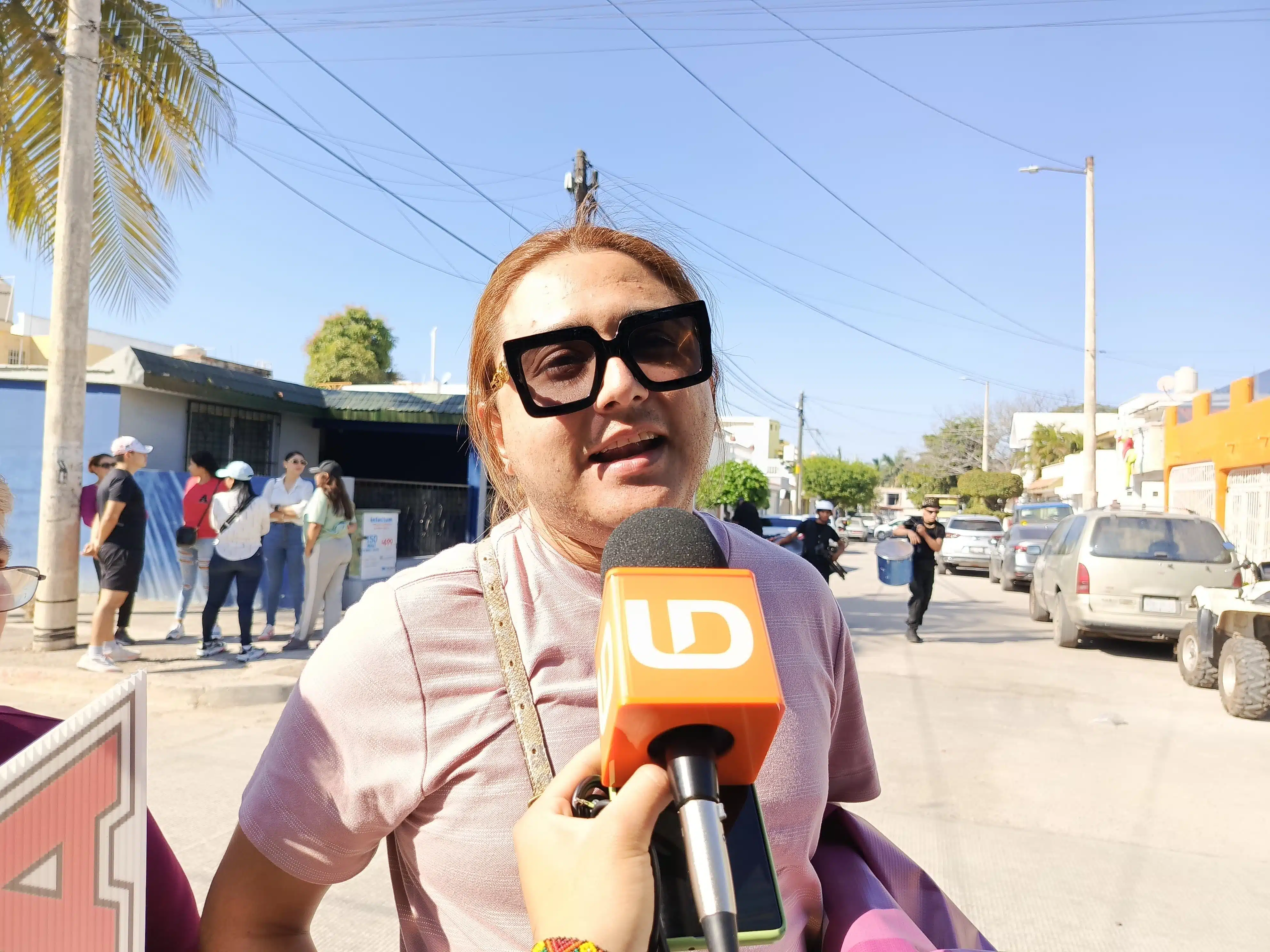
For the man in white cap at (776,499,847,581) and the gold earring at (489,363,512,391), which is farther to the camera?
the man in white cap at (776,499,847,581)

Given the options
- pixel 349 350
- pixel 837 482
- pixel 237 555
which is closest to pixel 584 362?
pixel 237 555

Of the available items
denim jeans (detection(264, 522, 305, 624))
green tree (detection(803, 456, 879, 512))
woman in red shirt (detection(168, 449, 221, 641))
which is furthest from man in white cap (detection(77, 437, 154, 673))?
green tree (detection(803, 456, 879, 512))

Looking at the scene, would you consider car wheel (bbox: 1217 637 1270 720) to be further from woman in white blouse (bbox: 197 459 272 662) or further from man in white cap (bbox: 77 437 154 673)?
man in white cap (bbox: 77 437 154 673)

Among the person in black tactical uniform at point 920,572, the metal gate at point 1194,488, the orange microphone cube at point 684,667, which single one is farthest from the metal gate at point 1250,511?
the orange microphone cube at point 684,667

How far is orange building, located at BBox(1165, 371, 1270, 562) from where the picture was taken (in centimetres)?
1489

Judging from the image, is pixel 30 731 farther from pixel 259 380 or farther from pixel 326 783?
pixel 259 380

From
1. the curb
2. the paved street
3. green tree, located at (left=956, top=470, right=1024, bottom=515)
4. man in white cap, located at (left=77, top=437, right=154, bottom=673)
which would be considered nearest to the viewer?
the paved street

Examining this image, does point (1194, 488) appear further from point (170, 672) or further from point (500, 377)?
point (500, 377)

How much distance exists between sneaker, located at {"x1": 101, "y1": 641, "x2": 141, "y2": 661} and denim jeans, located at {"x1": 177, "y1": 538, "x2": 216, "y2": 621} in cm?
89

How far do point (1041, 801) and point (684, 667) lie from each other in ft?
17.2

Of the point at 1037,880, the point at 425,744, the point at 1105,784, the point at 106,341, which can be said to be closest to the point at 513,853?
the point at 425,744

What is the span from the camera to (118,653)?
7.54 metres

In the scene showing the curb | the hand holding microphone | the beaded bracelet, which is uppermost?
the hand holding microphone

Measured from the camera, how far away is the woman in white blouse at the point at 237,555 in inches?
312
